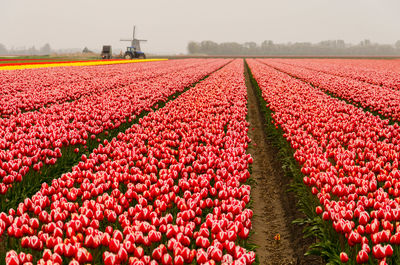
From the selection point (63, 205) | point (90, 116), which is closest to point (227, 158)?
point (63, 205)

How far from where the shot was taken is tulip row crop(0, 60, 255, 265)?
342cm

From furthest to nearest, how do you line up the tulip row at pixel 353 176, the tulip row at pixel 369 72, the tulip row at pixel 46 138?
1. the tulip row at pixel 369 72
2. the tulip row at pixel 46 138
3. the tulip row at pixel 353 176

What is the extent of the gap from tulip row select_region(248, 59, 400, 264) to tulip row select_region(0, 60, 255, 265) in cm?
123

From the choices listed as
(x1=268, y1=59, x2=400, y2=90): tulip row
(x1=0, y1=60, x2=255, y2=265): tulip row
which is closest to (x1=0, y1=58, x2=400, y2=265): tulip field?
(x1=0, y1=60, x2=255, y2=265): tulip row

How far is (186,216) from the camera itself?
425 centimetres

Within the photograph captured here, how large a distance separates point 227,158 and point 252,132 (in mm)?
5783

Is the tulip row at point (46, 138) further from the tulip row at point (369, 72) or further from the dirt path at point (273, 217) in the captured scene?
the tulip row at point (369, 72)

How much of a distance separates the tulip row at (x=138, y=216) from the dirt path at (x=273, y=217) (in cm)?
68

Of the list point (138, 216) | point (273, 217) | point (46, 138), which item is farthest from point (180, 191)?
point (46, 138)

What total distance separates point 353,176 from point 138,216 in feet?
12.9

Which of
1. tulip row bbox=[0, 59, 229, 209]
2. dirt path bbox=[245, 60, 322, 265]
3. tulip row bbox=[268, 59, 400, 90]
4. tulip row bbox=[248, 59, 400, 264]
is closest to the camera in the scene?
tulip row bbox=[248, 59, 400, 264]

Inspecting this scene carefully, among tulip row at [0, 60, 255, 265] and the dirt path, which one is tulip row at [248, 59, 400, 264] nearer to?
the dirt path

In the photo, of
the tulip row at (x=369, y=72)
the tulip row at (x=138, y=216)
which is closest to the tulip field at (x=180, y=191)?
the tulip row at (x=138, y=216)

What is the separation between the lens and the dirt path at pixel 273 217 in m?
5.07
